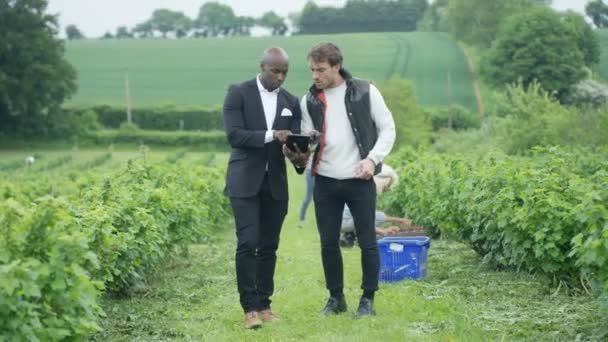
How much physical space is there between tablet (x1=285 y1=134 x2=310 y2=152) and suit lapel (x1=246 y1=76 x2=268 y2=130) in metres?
0.33

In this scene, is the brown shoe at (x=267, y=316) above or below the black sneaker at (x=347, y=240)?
above

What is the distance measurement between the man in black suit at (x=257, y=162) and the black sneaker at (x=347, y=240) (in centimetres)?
484

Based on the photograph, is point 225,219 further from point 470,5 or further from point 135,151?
point 470,5

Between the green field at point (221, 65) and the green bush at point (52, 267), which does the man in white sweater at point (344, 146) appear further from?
the green field at point (221, 65)

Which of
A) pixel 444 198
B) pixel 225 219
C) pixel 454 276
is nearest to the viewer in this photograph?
pixel 454 276

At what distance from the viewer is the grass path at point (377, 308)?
678 centimetres

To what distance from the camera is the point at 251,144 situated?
700cm

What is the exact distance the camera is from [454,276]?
948cm

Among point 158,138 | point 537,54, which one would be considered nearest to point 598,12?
point 537,54

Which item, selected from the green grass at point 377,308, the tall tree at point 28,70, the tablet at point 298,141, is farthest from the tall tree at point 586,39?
the tablet at point 298,141

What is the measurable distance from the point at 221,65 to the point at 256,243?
273 feet

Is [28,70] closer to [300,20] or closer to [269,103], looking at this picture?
[269,103]

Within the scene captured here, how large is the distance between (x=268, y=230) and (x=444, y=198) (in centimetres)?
433

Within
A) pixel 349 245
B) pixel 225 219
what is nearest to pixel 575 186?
pixel 349 245
